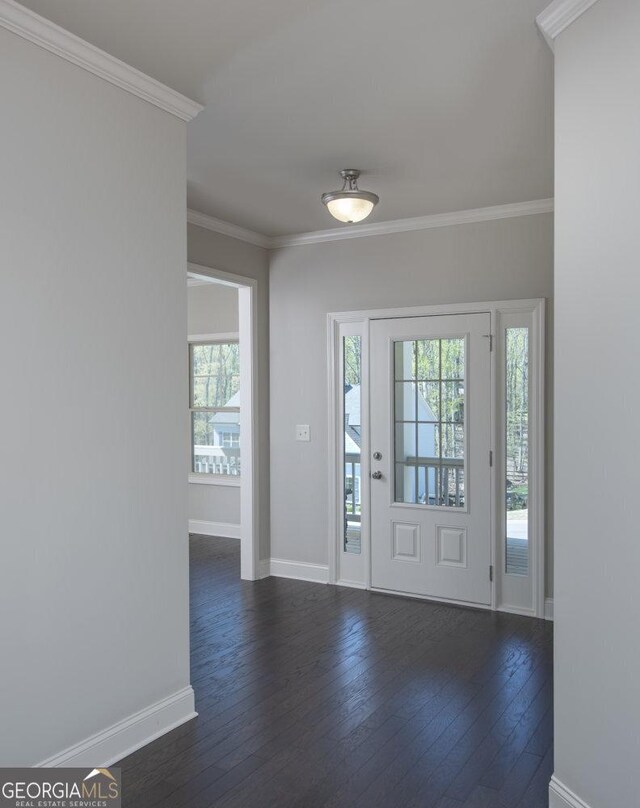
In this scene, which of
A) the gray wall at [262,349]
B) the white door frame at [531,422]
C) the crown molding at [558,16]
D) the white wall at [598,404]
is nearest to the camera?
the white wall at [598,404]

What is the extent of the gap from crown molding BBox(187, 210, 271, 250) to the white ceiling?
39 cm

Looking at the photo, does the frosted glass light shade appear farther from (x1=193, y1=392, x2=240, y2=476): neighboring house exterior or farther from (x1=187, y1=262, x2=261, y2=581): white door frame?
(x1=193, y1=392, x2=240, y2=476): neighboring house exterior

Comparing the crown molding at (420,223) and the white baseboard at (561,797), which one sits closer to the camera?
the white baseboard at (561,797)

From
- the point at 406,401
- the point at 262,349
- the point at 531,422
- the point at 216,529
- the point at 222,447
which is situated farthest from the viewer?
the point at 222,447

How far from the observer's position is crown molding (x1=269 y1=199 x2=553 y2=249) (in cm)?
444

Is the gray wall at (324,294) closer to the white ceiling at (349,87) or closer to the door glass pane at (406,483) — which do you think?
the white ceiling at (349,87)

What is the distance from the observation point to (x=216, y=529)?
7.11 m

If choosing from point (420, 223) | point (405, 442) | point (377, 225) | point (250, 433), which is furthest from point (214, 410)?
point (420, 223)

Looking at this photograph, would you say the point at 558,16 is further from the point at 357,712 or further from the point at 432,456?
the point at 432,456

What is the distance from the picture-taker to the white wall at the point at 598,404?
1947 millimetres

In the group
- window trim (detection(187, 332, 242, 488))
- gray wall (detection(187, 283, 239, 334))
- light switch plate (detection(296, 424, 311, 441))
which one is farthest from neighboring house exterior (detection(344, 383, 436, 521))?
gray wall (detection(187, 283, 239, 334))

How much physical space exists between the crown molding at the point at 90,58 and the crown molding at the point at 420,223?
2156 mm

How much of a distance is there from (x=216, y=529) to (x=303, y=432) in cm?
230

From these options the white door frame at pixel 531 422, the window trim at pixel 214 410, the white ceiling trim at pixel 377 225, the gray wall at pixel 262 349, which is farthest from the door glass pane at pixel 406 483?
the window trim at pixel 214 410
